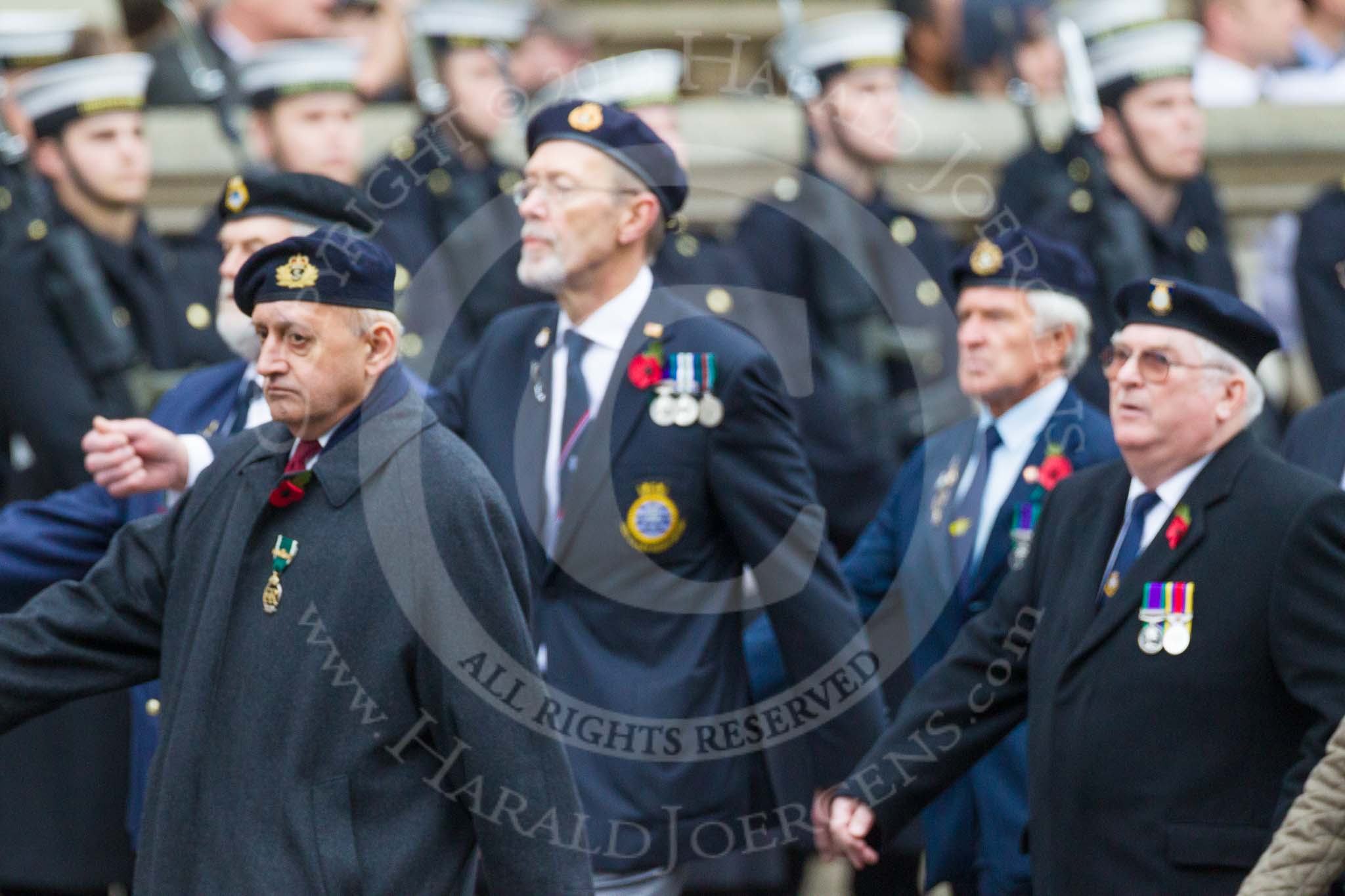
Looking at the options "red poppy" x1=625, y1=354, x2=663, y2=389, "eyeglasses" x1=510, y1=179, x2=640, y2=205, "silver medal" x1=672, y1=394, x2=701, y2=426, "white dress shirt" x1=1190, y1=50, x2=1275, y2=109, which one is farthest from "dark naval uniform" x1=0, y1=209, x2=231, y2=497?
"white dress shirt" x1=1190, y1=50, x2=1275, y2=109

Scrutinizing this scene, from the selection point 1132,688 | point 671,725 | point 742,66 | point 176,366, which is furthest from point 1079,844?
point 742,66

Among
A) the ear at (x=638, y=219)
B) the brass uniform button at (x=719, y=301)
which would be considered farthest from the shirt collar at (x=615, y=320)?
the brass uniform button at (x=719, y=301)

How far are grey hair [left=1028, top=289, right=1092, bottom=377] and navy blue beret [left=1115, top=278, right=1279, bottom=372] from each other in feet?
3.64

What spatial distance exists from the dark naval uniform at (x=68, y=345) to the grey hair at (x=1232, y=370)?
348 cm

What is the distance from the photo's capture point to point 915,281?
30.9 ft

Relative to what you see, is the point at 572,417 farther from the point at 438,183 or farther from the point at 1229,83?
the point at 1229,83

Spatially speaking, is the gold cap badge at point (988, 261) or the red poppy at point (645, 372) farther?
the gold cap badge at point (988, 261)

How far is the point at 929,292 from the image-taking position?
942 centimetres

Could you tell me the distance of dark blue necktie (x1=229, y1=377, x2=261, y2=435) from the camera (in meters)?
6.72

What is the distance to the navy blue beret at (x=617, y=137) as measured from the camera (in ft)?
22.1

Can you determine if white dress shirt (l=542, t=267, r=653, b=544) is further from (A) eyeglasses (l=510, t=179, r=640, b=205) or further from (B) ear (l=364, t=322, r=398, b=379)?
(B) ear (l=364, t=322, r=398, b=379)

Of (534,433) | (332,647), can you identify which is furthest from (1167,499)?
(332,647)

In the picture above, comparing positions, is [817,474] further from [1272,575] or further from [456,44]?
[1272,575]

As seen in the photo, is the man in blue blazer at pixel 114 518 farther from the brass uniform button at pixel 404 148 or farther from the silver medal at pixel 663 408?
the brass uniform button at pixel 404 148
